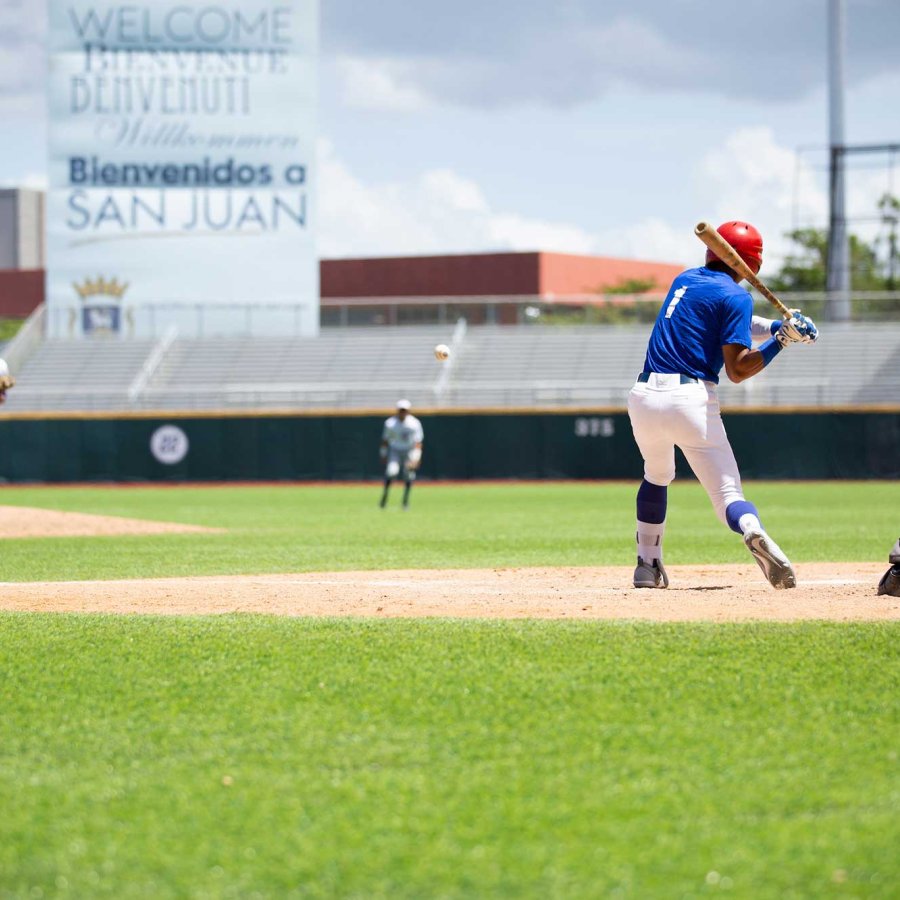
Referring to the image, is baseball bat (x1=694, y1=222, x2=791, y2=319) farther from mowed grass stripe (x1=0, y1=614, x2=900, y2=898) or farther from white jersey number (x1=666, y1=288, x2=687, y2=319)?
mowed grass stripe (x1=0, y1=614, x2=900, y2=898)

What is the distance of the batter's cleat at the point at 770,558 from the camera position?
7.07 meters

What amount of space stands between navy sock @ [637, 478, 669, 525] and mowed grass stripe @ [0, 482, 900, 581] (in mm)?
3197

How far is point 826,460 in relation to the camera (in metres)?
31.7

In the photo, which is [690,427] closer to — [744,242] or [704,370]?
[704,370]

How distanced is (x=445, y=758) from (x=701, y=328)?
12.5ft

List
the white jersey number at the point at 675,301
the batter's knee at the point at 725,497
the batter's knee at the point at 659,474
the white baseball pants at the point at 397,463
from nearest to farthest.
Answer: the batter's knee at the point at 725,497, the white jersey number at the point at 675,301, the batter's knee at the point at 659,474, the white baseball pants at the point at 397,463

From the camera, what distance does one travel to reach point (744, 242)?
7691 millimetres

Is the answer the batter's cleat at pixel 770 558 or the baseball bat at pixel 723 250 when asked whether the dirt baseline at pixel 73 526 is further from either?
the batter's cleat at pixel 770 558

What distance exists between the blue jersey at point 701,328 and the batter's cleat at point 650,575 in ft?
3.70

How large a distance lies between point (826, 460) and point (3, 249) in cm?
5135

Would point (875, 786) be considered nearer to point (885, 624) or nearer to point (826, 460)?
point (885, 624)

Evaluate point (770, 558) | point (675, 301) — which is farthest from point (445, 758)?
point (675, 301)

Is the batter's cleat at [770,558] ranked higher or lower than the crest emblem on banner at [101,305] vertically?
lower

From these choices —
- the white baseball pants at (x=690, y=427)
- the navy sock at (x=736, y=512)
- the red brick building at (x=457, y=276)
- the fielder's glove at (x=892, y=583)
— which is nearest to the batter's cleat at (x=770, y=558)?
the navy sock at (x=736, y=512)
